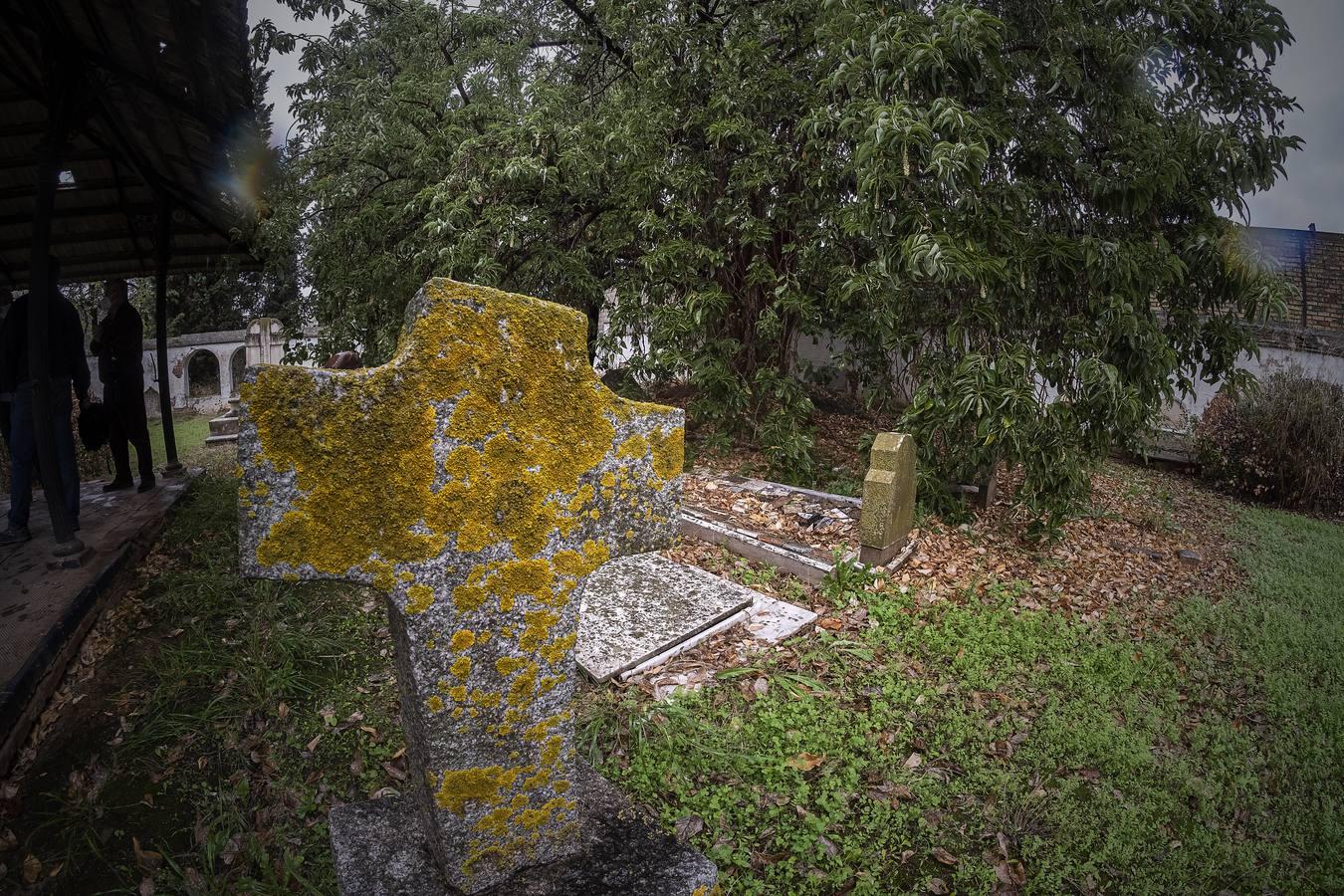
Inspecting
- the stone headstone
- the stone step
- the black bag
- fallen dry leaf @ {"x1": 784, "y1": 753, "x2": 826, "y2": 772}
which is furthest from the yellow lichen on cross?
the stone headstone

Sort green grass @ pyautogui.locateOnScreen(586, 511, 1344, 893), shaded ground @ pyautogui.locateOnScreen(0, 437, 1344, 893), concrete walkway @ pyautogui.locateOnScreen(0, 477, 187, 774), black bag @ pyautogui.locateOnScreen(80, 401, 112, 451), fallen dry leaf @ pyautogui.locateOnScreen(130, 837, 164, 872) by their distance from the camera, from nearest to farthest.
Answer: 1. fallen dry leaf @ pyautogui.locateOnScreen(130, 837, 164, 872)
2. shaded ground @ pyautogui.locateOnScreen(0, 437, 1344, 893)
3. green grass @ pyautogui.locateOnScreen(586, 511, 1344, 893)
4. concrete walkway @ pyautogui.locateOnScreen(0, 477, 187, 774)
5. black bag @ pyautogui.locateOnScreen(80, 401, 112, 451)

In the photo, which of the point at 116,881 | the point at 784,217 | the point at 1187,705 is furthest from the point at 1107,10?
the point at 116,881

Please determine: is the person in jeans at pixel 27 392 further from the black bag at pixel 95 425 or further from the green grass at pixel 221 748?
the green grass at pixel 221 748

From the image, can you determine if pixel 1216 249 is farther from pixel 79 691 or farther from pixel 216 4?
pixel 79 691

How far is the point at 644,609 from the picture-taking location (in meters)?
4.72

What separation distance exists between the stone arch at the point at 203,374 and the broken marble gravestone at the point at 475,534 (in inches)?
741

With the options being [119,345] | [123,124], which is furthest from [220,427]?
[123,124]

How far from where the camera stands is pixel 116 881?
266cm

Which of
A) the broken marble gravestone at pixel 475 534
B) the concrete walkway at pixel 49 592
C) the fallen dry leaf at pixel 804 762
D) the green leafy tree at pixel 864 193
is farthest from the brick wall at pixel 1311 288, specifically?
the concrete walkway at pixel 49 592

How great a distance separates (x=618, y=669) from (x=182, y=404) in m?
15.9

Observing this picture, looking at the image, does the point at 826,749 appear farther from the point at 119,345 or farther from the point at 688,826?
the point at 119,345

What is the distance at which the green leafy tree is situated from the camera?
5.75 m

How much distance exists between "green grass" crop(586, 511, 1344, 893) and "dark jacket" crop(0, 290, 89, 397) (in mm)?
4967

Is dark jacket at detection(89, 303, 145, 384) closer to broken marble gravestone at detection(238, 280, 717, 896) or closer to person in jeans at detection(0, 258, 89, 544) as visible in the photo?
person in jeans at detection(0, 258, 89, 544)
